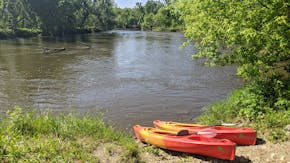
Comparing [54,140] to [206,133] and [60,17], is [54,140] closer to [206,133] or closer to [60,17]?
[206,133]

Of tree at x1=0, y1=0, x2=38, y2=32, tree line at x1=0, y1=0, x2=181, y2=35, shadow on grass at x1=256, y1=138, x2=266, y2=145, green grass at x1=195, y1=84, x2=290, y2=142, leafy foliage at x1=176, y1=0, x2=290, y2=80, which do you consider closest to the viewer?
shadow on grass at x1=256, y1=138, x2=266, y2=145

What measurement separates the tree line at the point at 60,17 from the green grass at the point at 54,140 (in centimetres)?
2829

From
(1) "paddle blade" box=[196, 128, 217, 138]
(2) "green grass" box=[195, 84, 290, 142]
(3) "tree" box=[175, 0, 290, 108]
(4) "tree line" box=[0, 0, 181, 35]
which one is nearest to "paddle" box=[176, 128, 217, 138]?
(1) "paddle blade" box=[196, 128, 217, 138]

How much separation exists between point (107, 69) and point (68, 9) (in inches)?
1871

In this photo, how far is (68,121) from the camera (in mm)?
7035

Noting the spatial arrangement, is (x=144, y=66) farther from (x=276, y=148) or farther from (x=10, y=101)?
(x=276, y=148)

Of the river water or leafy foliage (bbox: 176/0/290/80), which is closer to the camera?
leafy foliage (bbox: 176/0/290/80)

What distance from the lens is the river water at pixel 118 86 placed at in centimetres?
1135

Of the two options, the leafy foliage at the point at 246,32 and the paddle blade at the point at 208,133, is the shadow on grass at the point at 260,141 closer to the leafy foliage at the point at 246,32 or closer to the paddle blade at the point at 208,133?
the paddle blade at the point at 208,133

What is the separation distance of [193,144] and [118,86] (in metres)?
9.64

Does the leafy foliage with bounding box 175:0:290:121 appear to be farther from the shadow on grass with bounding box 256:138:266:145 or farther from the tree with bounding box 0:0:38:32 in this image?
the tree with bounding box 0:0:38:32

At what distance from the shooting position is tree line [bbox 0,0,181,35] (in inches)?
2078

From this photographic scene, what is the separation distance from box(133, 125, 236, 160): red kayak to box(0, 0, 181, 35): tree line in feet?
92.4

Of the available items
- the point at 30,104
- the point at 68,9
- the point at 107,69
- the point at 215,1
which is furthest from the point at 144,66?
the point at 68,9
